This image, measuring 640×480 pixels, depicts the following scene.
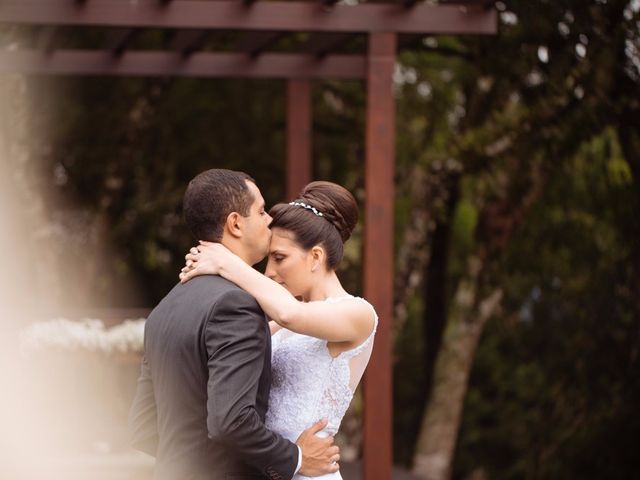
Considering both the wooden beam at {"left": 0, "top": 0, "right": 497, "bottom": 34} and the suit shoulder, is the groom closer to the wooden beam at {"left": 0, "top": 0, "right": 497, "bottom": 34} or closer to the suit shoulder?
the suit shoulder

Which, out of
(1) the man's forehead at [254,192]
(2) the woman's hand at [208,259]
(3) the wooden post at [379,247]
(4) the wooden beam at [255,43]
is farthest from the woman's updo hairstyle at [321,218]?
(4) the wooden beam at [255,43]

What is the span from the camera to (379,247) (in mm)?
6512

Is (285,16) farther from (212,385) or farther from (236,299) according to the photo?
(212,385)

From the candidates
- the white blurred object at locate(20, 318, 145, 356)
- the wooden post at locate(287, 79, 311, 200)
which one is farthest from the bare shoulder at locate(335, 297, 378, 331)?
the wooden post at locate(287, 79, 311, 200)

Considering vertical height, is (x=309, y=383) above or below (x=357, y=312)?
below

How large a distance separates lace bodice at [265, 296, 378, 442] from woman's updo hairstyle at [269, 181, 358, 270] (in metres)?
0.17

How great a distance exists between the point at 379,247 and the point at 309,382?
3.03 m

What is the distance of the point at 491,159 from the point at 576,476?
5.41 meters

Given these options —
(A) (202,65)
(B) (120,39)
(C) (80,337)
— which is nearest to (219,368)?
(C) (80,337)

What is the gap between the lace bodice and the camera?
3.50 metres

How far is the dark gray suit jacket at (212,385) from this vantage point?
3.13 meters

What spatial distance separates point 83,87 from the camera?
13.2 meters

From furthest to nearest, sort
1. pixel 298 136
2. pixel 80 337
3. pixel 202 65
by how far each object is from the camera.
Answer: pixel 298 136 → pixel 202 65 → pixel 80 337

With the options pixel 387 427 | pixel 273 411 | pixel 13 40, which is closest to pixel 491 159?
pixel 13 40
